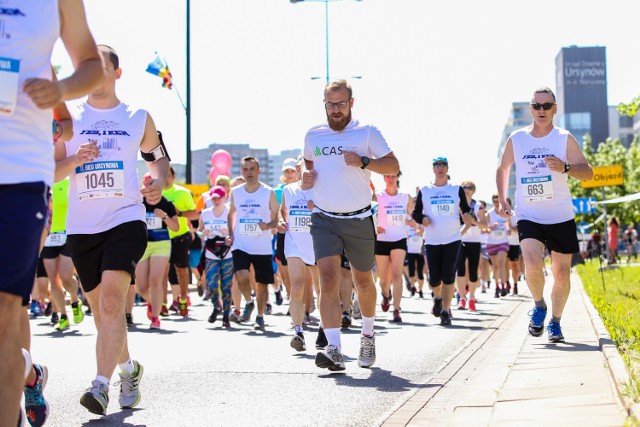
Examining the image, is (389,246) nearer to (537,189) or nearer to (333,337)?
(537,189)

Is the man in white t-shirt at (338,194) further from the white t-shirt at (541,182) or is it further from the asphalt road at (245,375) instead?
the white t-shirt at (541,182)

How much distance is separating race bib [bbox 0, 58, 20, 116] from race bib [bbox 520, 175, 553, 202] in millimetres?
6928

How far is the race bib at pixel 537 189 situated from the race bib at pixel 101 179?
15.1 feet

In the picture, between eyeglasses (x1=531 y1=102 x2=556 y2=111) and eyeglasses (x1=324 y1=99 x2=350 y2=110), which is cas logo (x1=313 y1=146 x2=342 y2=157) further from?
eyeglasses (x1=531 y1=102 x2=556 y2=111)

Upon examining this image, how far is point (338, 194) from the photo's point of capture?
28.7ft

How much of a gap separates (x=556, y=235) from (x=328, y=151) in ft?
8.54

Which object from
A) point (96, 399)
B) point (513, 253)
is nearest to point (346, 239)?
point (96, 399)

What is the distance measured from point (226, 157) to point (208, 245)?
55.5ft

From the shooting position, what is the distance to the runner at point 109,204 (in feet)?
21.8

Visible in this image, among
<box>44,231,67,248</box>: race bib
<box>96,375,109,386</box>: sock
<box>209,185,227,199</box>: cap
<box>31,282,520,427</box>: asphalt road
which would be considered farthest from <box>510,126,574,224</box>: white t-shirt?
<box>209,185,227,199</box>: cap

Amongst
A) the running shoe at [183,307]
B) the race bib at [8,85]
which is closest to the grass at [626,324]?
the race bib at [8,85]

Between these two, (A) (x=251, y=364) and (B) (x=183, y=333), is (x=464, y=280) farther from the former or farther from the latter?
(A) (x=251, y=364)

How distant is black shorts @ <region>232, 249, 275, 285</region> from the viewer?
14.0m

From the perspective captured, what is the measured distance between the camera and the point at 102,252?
6793mm
